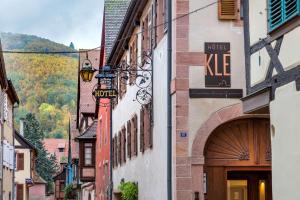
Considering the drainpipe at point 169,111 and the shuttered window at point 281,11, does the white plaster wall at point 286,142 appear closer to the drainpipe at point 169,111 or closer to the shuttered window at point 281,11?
the shuttered window at point 281,11

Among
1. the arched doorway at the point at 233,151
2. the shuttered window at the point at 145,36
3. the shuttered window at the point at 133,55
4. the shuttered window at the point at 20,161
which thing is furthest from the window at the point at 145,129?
the shuttered window at the point at 20,161

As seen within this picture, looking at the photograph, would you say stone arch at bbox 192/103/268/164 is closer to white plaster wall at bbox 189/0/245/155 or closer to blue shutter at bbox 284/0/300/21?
white plaster wall at bbox 189/0/245/155

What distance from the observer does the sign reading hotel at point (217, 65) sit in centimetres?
1788

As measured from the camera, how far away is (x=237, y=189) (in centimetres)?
1905

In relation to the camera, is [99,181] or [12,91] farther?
[12,91]

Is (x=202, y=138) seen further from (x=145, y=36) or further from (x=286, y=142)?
(x=145, y=36)

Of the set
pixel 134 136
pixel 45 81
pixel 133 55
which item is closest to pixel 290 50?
pixel 134 136

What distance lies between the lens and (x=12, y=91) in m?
49.8

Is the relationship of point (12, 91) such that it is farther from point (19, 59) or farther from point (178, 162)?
point (19, 59)

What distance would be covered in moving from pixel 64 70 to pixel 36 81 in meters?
5.73

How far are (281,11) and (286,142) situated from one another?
179 centimetres

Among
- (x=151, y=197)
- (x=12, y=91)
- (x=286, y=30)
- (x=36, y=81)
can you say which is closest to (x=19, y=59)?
(x=36, y=81)

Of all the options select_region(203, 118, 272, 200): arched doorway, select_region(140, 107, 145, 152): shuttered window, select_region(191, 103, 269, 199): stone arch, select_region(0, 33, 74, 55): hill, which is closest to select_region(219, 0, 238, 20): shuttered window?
select_region(191, 103, 269, 199): stone arch

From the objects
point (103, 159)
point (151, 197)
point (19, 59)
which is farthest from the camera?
point (19, 59)
